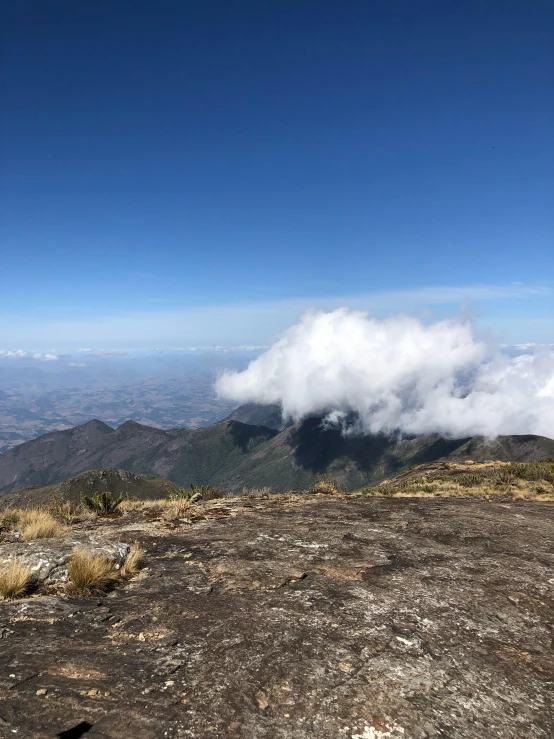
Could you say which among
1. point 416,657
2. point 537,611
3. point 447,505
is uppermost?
point 416,657

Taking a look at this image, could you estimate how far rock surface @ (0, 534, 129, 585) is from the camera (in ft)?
25.0

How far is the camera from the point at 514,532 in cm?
1166

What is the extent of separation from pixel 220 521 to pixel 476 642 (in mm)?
8364

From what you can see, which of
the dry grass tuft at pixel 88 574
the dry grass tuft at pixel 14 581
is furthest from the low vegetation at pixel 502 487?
the dry grass tuft at pixel 14 581

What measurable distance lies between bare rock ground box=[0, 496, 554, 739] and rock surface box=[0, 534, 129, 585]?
2.79ft

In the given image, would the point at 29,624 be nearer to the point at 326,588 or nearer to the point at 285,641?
the point at 285,641

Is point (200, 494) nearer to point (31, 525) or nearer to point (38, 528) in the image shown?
point (31, 525)

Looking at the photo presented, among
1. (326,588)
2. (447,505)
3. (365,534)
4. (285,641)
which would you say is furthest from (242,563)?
(447,505)

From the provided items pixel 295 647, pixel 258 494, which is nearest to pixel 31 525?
pixel 295 647

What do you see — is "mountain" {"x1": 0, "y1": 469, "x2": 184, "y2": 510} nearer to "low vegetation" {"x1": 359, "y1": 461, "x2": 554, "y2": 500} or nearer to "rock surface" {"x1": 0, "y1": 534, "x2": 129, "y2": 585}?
"low vegetation" {"x1": 359, "y1": 461, "x2": 554, "y2": 500}

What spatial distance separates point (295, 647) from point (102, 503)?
1292cm

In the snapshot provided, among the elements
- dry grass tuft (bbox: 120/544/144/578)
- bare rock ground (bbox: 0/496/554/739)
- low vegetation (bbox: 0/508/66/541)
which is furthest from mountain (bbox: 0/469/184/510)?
bare rock ground (bbox: 0/496/554/739)

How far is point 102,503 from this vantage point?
16078mm

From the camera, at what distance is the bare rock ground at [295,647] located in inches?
166
